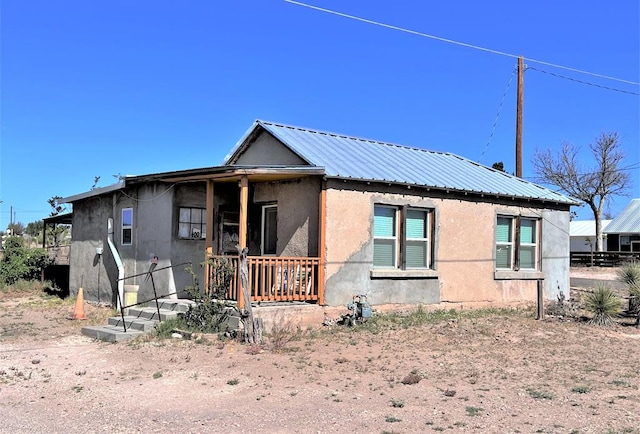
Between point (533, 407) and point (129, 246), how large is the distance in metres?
11.0

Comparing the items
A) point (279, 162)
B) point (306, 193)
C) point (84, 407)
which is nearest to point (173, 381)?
point (84, 407)

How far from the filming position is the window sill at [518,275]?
15164 mm

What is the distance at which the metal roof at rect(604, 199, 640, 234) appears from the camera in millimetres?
48031

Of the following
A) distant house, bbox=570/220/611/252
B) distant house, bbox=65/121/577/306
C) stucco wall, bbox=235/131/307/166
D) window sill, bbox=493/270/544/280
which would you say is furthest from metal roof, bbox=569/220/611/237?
stucco wall, bbox=235/131/307/166

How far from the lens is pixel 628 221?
162ft

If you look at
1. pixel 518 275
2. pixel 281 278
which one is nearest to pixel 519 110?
pixel 518 275

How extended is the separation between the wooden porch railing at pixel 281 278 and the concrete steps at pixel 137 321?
3.80ft

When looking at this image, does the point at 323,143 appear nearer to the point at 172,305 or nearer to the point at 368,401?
the point at 172,305

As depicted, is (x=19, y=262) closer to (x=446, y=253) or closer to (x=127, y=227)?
(x=127, y=227)

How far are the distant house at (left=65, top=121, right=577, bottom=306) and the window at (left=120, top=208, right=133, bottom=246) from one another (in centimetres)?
5

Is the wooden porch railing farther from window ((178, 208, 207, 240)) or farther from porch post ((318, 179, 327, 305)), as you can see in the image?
window ((178, 208, 207, 240))

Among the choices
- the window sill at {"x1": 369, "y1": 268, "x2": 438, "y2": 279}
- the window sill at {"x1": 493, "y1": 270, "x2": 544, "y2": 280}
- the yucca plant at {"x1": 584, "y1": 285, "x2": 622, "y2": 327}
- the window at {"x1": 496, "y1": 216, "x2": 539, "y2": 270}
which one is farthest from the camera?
the window at {"x1": 496, "y1": 216, "x2": 539, "y2": 270}

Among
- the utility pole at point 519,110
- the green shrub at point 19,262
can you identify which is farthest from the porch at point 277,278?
the green shrub at point 19,262

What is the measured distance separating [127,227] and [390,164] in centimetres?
679
